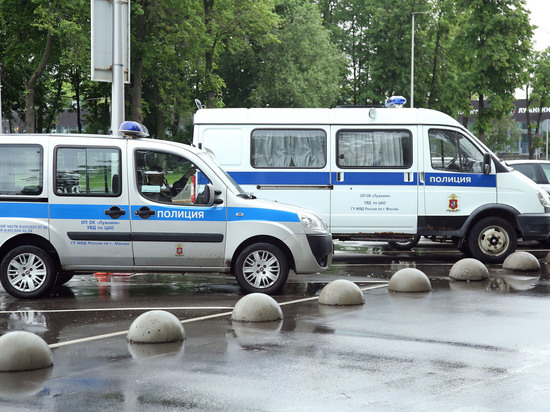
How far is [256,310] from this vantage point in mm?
8391

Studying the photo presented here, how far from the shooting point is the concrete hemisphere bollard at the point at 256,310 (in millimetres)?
8383

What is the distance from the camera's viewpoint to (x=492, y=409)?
523cm

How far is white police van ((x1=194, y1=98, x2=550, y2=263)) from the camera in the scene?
13734mm

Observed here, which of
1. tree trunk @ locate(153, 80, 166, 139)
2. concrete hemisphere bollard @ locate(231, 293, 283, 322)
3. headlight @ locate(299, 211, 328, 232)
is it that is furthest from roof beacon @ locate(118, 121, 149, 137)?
tree trunk @ locate(153, 80, 166, 139)

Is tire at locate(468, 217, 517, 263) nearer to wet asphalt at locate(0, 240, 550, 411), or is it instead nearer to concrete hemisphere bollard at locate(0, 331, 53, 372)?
wet asphalt at locate(0, 240, 550, 411)

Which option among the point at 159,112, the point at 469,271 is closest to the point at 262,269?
the point at 469,271

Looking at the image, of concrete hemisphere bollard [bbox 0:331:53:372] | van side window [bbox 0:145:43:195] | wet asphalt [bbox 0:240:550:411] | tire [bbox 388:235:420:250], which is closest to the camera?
wet asphalt [bbox 0:240:550:411]

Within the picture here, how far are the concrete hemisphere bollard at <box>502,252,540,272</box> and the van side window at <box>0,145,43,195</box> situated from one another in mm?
7460

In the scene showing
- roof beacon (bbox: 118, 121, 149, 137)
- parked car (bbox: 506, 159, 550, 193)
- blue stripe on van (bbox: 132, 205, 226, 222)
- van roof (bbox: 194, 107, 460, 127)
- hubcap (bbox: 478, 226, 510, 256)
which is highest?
van roof (bbox: 194, 107, 460, 127)

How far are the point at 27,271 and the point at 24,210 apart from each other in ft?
2.53

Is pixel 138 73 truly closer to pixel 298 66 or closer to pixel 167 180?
pixel 298 66

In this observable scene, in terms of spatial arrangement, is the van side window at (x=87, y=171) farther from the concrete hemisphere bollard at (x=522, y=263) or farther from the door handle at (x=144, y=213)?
the concrete hemisphere bollard at (x=522, y=263)

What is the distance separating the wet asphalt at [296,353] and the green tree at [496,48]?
27.1 meters

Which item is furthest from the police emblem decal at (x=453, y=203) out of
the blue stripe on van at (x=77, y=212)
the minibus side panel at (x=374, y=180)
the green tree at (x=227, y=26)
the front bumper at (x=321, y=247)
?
the green tree at (x=227, y=26)
